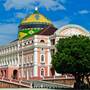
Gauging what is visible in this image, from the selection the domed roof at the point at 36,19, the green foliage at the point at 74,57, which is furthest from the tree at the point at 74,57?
the domed roof at the point at 36,19

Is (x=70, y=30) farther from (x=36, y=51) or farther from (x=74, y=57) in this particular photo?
(x=74, y=57)

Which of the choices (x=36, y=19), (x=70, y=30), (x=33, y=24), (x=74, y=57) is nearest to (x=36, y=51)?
(x=70, y=30)

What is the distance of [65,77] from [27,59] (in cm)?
2298

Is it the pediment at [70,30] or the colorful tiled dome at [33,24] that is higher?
the colorful tiled dome at [33,24]

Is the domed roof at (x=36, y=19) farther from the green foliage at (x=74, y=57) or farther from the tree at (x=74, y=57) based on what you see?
the green foliage at (x=74, y=57)

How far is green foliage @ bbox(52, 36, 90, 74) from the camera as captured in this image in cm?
6569

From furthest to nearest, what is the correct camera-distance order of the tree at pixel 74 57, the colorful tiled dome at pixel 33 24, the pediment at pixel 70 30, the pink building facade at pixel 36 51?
1. the colorful tiled dome at pixel 33 24
2. the pink building facade at pixel 36 51
3. the pediment at pixel 70 30
4. the tree at pixel 74 57

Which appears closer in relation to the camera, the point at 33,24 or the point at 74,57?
the point at 74,57

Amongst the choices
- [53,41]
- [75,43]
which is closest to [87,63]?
[75,43]

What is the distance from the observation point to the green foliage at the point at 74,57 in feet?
216

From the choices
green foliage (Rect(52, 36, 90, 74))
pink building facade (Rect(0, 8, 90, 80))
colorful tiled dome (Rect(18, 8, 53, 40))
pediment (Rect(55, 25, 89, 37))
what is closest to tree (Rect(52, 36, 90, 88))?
green foliage (Rect(52, 36, 90, 74))

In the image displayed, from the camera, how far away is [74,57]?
6619 cm

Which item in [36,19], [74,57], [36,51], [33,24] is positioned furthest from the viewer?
[36,19]

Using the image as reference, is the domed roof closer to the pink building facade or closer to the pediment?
the pink building facade
